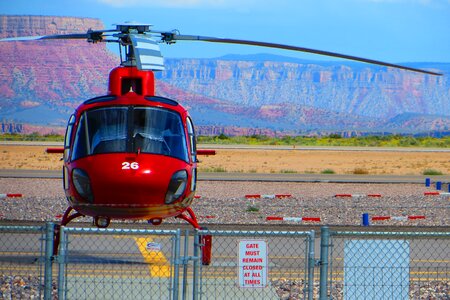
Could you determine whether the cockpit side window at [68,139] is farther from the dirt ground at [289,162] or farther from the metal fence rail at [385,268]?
the dirt ground at [289,162]

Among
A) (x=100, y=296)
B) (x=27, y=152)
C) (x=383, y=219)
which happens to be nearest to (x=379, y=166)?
(x=27, y=152)

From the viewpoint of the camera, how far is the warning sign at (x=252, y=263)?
9.84 meters

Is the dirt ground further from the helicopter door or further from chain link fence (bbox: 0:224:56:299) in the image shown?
the helicopter door

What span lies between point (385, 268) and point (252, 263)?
7.01ft

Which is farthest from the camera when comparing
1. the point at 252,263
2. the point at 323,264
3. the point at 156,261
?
the point at 156,261

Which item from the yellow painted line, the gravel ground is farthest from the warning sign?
the gravel ground

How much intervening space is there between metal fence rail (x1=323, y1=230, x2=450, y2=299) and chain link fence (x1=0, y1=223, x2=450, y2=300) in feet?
0.04

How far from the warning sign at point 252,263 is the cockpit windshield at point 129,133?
454cm

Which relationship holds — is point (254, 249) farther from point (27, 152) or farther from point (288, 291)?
point (27, 152)

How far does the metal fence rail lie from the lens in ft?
34.2

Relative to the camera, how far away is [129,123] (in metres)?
14.4

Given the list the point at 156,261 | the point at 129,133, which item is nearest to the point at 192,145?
the point at 129,133

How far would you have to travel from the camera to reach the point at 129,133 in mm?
14289

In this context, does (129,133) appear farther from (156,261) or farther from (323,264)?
(323,264)
